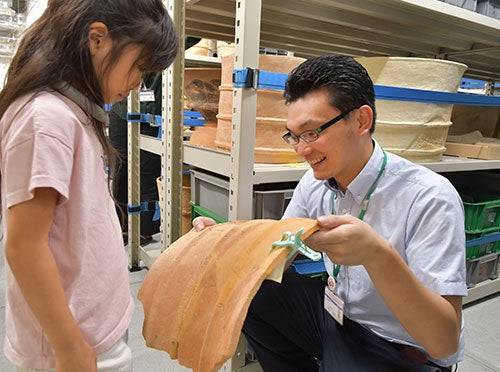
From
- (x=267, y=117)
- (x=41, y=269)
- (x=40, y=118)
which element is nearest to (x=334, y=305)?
(x=267, y=117)

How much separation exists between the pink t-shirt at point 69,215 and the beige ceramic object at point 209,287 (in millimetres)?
101

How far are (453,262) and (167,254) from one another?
0.70 meters

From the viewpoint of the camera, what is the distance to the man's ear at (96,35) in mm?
657

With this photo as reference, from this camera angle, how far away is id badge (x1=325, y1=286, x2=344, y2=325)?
1002mm

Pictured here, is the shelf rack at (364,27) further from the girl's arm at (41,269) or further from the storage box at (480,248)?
the storage box at (480,248)

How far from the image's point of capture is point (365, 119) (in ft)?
3.14

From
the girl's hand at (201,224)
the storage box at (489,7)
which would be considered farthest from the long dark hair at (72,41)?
the storage box at (489,7)

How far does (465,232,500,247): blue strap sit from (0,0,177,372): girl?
1.86m

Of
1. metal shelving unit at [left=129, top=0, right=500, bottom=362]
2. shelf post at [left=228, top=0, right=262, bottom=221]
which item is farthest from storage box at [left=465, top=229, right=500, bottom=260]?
shelf post at [left=228, top=0, right=262, bottom=221]

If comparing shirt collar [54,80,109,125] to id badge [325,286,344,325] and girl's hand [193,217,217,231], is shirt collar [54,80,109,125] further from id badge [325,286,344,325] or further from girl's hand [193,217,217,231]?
id badge [325,286,344,325]

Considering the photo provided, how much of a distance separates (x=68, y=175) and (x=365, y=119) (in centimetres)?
71

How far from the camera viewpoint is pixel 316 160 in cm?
98

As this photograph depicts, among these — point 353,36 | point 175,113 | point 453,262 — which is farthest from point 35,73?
point 353,36

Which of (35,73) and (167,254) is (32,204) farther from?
(167,254)
